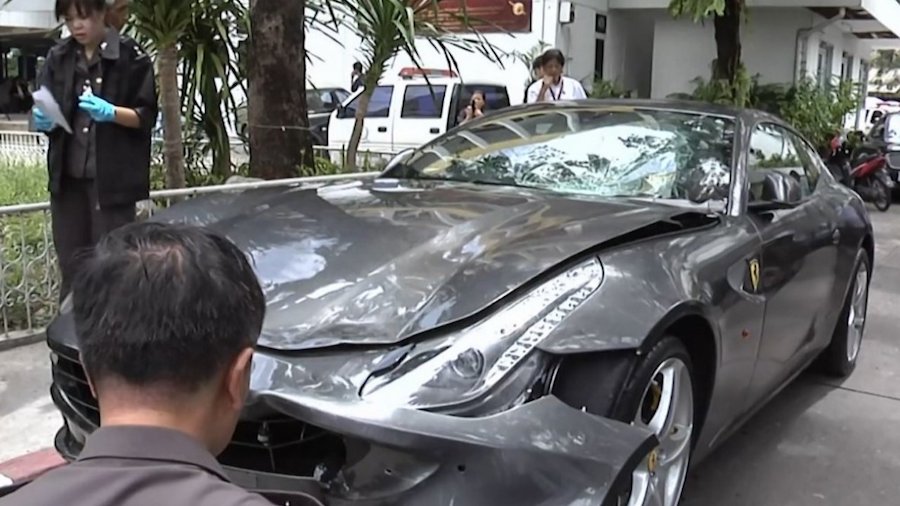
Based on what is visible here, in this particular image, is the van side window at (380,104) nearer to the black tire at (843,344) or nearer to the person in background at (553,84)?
the person in background at (553,84)

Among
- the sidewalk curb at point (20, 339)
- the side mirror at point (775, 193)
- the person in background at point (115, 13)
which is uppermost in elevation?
the person in background at point (115, 13)

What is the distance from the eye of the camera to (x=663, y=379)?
113 inches

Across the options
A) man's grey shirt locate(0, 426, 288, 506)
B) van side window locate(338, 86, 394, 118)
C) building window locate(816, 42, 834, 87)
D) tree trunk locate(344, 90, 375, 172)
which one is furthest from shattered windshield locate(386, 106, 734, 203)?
building window locate(816, 42, 834, 87)

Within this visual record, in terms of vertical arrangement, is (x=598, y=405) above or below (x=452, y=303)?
below

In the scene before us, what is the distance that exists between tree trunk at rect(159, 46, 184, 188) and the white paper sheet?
1.94m

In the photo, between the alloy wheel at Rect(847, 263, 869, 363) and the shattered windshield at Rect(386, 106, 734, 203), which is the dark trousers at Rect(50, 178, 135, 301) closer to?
the shattered windshield at Rect(386, 106, 734, 203)

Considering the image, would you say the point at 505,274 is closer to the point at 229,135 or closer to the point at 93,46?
the point at 93,46

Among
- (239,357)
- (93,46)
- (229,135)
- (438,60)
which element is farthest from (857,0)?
(239,357)

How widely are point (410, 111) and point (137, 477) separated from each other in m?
12.8

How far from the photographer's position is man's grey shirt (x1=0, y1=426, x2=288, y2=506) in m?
1.11

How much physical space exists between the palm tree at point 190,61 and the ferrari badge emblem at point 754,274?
3.89m

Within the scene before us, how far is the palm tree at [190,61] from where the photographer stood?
5.79 meters

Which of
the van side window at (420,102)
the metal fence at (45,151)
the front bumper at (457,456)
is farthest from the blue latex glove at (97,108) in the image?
the van side window at (420,102)

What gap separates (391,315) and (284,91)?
193 inches
